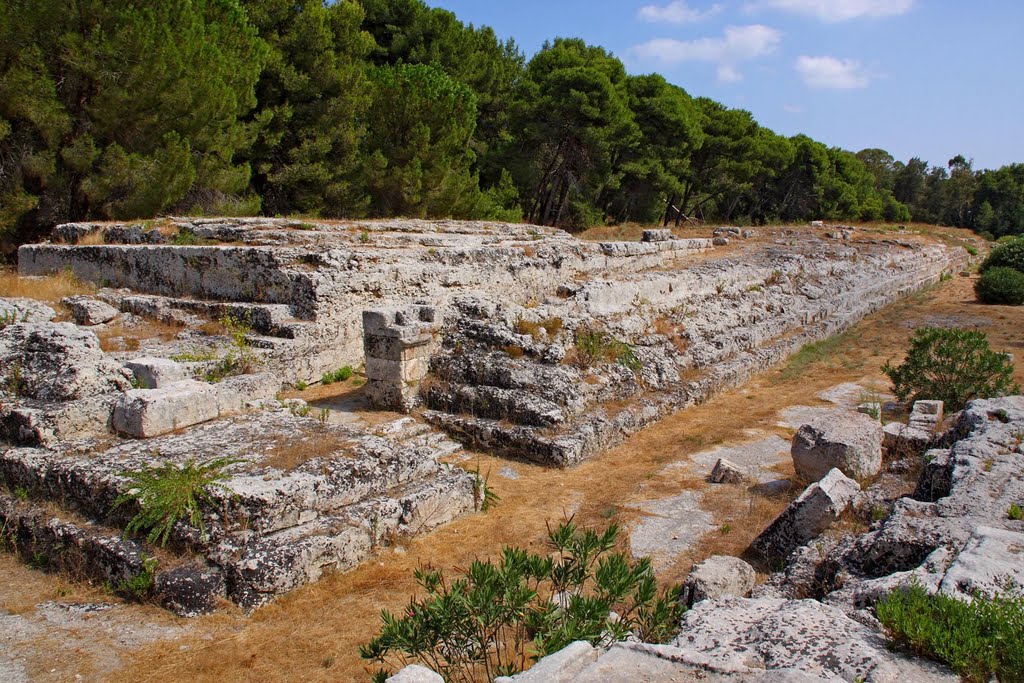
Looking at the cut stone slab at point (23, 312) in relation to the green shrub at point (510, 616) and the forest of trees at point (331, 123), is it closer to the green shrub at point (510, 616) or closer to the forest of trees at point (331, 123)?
the forest of trees at point (331, 123)

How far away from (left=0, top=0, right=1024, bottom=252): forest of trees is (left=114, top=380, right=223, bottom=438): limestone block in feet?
33.7

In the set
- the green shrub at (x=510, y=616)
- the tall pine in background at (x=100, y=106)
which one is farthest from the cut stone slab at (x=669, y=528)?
the tall pine in background at (x=100, y=106)

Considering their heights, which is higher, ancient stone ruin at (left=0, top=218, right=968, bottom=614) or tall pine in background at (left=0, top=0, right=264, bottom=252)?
tall pine in background at (left=0, top=0, right=264, bottom=252)

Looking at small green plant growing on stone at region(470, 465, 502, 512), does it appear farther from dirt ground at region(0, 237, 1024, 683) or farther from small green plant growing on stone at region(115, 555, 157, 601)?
small green plant growing on stone at region(115, 555, 157, 601)

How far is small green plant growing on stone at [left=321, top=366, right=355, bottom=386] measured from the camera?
29.4 feet

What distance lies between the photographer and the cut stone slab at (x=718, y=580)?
161 inches

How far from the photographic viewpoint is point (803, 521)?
4836 millimetres

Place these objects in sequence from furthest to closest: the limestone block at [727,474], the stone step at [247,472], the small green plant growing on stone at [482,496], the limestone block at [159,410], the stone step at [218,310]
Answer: the stone step at [218,310] → the limestone block at [727,474] → the small green plant growing on stone at [482,496] → the limestone block at [159,410] → the stone step at [247,472]

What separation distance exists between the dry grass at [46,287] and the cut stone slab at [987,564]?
10.5m

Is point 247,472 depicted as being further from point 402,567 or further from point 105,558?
point 402,567

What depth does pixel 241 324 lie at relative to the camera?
910 centimetres


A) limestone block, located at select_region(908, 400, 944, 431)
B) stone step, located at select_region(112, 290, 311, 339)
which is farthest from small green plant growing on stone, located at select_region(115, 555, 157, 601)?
limestone block, located at select_region(908, 400, 944, 431)

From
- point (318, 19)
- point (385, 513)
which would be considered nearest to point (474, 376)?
point (385, 513)

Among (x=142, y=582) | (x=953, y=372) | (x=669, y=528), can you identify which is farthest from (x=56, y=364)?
(x=953, y=372)
